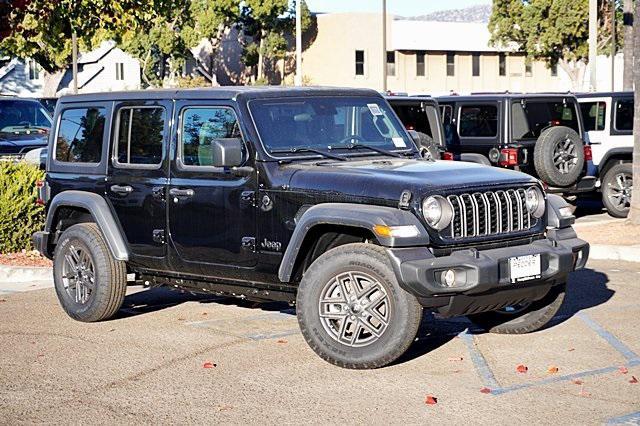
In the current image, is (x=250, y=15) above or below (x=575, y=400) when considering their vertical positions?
above

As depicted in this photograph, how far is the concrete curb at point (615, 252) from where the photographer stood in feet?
45.5

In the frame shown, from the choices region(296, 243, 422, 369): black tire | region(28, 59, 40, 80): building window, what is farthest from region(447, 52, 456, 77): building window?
region(296, 243, 422, 369): black tire

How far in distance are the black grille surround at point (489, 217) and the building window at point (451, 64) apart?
65.4 m

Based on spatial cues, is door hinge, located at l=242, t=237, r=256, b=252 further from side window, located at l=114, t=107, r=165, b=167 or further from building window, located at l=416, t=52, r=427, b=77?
building window, located at l=416, t=52, r=427, b=77

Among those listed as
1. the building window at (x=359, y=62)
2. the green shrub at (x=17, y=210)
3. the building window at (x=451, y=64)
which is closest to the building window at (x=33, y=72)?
the building window at (x=359, y=62)

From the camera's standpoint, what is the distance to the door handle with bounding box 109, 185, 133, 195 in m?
9.77

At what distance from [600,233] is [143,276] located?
7651 mm

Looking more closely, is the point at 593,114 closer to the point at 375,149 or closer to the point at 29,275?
the point at 29,275

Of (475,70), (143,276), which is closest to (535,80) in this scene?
(475,70)

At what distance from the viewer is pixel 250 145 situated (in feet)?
29.2

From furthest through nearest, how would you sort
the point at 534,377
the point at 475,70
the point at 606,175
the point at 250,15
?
1. the point at 475,70
2. the point at 250,15
3. the point at 606,175
4. the point at 534,377

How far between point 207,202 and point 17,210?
18.4 feet

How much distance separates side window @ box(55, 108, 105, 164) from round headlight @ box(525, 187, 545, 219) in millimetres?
3697

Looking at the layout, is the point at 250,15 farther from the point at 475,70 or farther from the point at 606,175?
the point at 606,175
